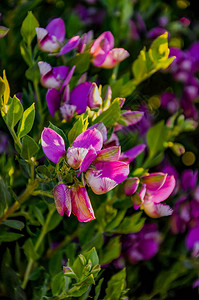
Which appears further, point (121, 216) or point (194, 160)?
point (194, 160)

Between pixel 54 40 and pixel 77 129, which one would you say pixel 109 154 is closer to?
pixel 77 129

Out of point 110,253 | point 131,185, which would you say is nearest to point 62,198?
point 131,185

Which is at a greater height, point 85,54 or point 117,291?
point 85,54

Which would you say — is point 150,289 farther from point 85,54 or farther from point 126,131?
point 85,54

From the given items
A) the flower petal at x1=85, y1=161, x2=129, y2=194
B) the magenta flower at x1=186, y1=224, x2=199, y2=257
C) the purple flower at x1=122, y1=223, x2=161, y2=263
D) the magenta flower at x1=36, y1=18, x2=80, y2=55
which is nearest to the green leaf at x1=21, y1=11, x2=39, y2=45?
the magenta flower at x1=36, y1=18, x2=80, y2=55

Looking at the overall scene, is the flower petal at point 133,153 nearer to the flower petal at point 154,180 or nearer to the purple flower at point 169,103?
the flower petal at point 154,180

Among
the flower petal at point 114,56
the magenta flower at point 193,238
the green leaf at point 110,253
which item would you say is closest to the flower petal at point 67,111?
the flower petal at point 114,56

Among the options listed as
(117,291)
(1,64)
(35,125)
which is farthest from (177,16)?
(117,291)
